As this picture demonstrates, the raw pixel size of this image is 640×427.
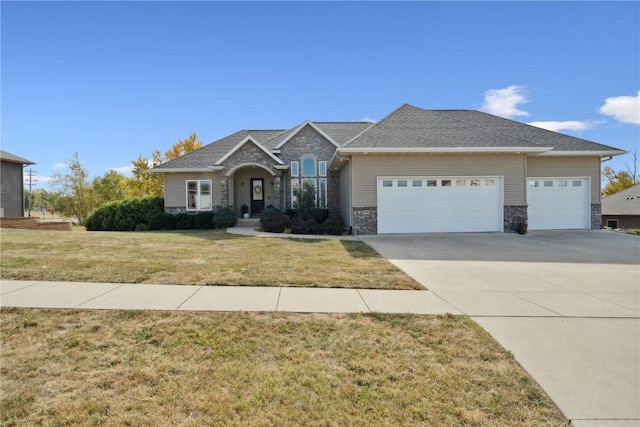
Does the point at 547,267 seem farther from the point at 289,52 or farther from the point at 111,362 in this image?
the point at 289,52

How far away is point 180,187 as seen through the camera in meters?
20.3

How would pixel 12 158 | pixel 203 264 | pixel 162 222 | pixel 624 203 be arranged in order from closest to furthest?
pixel 203 264 → pixel 162 222 → pixel 12 158 → pixel 624 203

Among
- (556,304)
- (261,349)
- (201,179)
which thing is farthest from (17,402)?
(201,179)

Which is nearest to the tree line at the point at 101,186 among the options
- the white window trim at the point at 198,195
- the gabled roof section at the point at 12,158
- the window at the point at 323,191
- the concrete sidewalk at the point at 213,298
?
the gabled roof section at the point at 12,158

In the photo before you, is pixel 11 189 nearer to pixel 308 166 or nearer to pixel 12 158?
pixel 12 158

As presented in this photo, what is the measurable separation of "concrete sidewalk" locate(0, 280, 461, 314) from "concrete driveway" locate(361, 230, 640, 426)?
84cm

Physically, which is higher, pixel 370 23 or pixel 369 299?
pixel 370 23

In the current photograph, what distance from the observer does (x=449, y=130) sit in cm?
1526

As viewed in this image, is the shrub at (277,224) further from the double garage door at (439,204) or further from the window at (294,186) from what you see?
the double garage door at (439,204)

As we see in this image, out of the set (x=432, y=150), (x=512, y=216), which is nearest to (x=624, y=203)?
(x=512, y=216)

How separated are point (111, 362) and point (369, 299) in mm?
3474

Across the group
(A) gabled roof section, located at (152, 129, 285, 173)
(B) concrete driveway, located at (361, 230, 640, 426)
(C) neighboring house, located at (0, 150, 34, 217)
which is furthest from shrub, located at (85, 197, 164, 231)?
(B) concrete driveway, located at (361, 230, 640, 426)

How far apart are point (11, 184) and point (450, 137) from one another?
31.4m

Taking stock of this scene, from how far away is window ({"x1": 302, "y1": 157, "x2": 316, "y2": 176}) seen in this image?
20.0 meters
